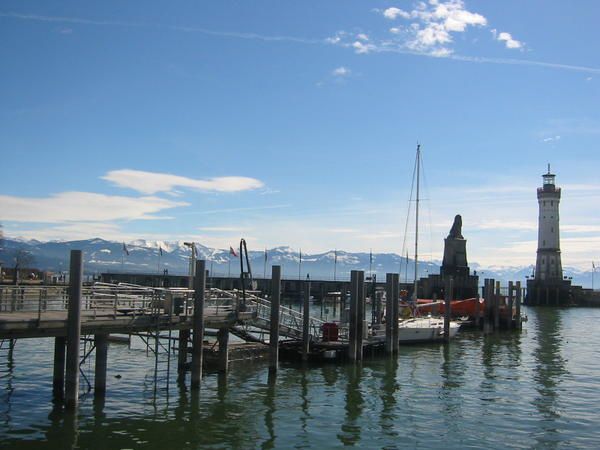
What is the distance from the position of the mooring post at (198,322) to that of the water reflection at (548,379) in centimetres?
1362

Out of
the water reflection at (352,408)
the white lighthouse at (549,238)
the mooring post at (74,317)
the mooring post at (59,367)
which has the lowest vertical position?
the water reflection at (352,408)

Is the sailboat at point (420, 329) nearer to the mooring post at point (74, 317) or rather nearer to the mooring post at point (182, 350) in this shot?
the mooring post at point (182, 350)

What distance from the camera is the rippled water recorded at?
867 inches

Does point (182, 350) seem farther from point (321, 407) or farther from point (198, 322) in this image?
point (321, 407)

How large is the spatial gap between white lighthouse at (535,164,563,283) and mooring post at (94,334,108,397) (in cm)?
11410

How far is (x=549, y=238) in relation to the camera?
126m

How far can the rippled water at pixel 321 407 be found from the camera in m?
22.0

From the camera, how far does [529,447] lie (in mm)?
21984

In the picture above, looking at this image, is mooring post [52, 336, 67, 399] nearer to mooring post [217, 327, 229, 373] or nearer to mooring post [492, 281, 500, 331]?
mooring post [217, 327, 229, 373]

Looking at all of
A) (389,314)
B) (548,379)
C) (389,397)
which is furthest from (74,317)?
(548,379)

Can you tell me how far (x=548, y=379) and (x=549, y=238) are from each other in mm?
97693

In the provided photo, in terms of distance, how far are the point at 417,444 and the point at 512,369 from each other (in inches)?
743

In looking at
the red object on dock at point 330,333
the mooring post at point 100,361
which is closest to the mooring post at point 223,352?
the mooring post at point 100,361

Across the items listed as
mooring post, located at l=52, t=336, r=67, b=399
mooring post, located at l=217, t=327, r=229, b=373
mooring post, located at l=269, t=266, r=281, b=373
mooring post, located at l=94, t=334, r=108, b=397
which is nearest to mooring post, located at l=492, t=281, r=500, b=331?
mooring post, located at l=269, t=266, r=281, b=373
